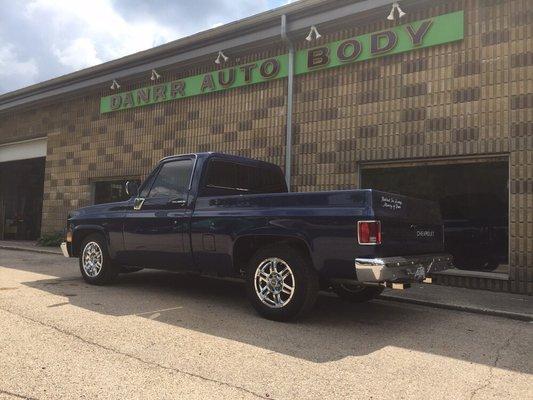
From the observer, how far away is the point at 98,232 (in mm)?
7406

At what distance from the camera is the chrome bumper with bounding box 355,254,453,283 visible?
448cm

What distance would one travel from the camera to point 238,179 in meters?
6.62

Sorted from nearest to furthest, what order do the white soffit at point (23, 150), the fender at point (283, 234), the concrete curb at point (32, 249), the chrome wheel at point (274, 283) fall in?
1. the fender at point (283, 234)
2. the chrome wheel at point (274, 283)
3. the concrete curb at point (32, 249)
4. the white soffit at point (23, 150)

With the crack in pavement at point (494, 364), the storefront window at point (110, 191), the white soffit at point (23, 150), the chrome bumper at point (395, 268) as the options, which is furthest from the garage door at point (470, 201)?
the white soffit at point (23, 150)

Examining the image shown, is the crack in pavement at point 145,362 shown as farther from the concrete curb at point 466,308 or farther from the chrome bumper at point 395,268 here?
the concrete curb at point 466,308

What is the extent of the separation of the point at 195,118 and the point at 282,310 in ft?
26.3

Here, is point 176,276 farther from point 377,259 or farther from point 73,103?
point 73,103

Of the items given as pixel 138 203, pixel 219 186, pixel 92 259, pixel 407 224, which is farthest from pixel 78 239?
pixel 407 224

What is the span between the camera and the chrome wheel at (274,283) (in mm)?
5164

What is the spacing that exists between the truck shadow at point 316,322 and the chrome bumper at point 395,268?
622 millimetres

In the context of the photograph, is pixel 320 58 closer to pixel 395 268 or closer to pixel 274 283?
pixel 274 283

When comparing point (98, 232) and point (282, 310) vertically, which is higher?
point (98, 232)

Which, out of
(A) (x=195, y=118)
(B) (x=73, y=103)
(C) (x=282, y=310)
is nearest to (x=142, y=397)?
(C) (x=282, y=310)

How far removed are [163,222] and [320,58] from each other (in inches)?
214
